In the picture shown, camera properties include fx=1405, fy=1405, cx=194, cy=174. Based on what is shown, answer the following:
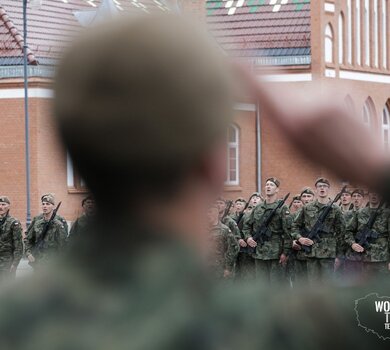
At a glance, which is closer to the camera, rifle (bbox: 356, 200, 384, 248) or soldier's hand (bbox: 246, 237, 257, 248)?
rifle (bbox: 356, 200, 384, 248)

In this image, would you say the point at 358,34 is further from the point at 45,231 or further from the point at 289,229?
the point at 45,231

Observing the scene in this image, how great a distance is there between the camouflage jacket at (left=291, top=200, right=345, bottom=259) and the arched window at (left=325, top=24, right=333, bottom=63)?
21.0m

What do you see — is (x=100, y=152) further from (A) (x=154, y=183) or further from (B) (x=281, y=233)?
(B) (x=281, y=233)

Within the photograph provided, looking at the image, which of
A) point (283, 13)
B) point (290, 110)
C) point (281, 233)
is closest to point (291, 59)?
point (283, 13)

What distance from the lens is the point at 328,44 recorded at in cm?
3912

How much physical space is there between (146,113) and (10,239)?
16.3 metres

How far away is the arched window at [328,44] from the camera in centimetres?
3884

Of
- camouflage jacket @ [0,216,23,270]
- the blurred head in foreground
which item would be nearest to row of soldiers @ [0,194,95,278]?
camouflage jacket @ [0,216,23,270]

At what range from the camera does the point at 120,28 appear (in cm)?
179

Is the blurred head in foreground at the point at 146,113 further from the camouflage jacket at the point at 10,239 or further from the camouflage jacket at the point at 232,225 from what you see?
the camouflage jacket at the point at 232,225

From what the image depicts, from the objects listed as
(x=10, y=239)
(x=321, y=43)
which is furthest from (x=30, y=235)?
(x=321, y=43)

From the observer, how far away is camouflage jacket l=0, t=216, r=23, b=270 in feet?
57.6

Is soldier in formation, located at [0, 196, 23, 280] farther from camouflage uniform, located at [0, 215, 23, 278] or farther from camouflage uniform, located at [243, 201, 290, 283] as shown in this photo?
camouflage uniform, located at [243, 201, 290, 283]

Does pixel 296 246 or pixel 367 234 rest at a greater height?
pixel 367 234
